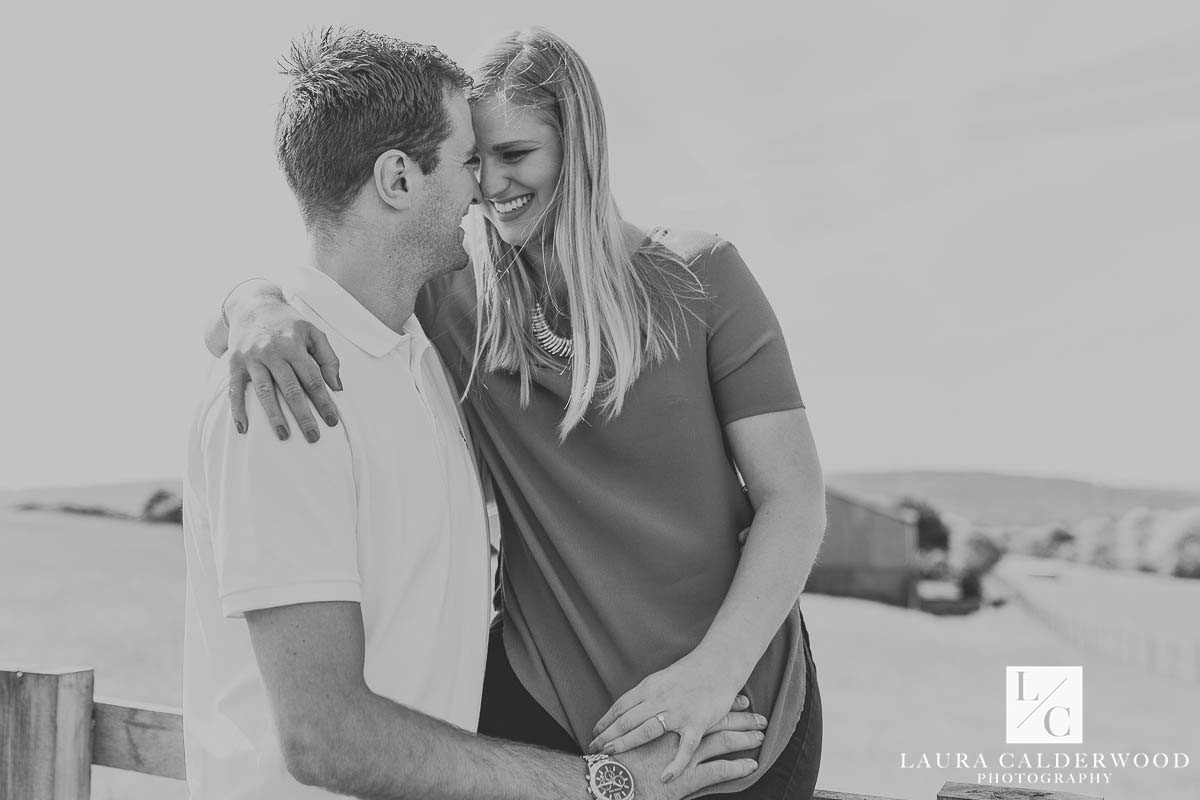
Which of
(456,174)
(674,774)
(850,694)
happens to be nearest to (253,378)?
(456,174)

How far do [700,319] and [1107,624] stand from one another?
4125 cm

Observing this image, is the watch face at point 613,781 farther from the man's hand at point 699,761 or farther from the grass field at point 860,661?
the grass field at point 860,661

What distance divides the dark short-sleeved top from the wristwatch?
7.8 inches

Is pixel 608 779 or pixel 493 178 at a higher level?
pixel 493 178

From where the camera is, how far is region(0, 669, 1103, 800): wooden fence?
2367 mm

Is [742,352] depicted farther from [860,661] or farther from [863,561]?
[863,561]

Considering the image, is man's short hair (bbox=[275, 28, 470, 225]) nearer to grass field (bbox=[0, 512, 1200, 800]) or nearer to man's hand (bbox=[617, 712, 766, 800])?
man's hand (bbox=[617, 712, 766, 800])

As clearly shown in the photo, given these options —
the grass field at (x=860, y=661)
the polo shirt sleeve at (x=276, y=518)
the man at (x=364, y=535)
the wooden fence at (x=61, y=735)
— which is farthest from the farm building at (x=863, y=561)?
the polo shirt sleeve at (x=276, y=518)

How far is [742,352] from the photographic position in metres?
2.05

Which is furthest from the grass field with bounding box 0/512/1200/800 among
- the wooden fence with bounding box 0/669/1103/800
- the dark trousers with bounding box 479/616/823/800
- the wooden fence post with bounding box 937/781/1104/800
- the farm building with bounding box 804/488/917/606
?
the wooden fence post with bounding box 937/781/1104/800

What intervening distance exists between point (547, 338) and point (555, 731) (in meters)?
0.73

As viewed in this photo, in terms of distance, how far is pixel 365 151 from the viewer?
1.86m

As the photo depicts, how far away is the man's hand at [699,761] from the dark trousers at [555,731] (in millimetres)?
77

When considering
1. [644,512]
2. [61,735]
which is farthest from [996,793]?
[61,735]
